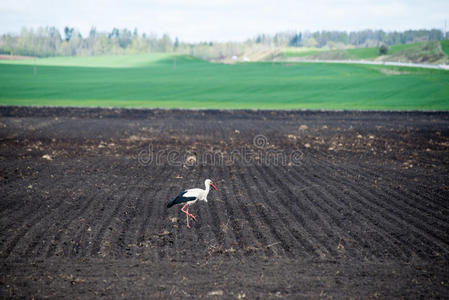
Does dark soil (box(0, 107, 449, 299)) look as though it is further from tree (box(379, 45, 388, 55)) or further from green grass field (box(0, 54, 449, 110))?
tree (box(379, 45, 388, 55))

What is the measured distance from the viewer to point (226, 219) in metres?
11.8

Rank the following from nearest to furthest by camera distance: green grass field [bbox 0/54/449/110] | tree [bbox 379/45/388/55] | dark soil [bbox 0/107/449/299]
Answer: dark soil [bbox 0/107/449/299] → green grass field [bbox 0/54/449/110] → tree [bbox 379/45/388/55]

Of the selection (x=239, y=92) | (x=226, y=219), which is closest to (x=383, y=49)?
(x=239, y=92)

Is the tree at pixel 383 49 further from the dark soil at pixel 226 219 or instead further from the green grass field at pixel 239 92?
the dark soil at pixel 226 219

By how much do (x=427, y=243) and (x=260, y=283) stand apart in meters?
5.03

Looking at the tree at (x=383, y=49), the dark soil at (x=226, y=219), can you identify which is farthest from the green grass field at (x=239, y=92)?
the tree at (x=383, y=49)

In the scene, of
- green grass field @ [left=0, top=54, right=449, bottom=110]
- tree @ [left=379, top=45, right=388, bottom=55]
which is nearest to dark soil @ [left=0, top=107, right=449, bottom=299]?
green grass field @ [left=0, top=54, right=449, bottom=110]

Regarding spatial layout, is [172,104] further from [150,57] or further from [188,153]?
[150,57]

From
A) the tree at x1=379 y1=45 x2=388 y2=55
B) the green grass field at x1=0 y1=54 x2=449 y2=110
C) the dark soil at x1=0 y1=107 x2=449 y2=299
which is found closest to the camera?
the dark soil at x1=0 y1=107 x2=449 y2=299

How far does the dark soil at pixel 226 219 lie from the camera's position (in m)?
8.34

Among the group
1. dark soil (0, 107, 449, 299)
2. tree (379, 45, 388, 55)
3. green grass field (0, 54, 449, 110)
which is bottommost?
dark soil (0, 107, 449, 299)

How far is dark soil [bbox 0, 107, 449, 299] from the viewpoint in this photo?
834 cm

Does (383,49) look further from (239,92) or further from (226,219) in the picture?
(226,219)

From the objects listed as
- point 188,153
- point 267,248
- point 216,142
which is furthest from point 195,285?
point 216,142
